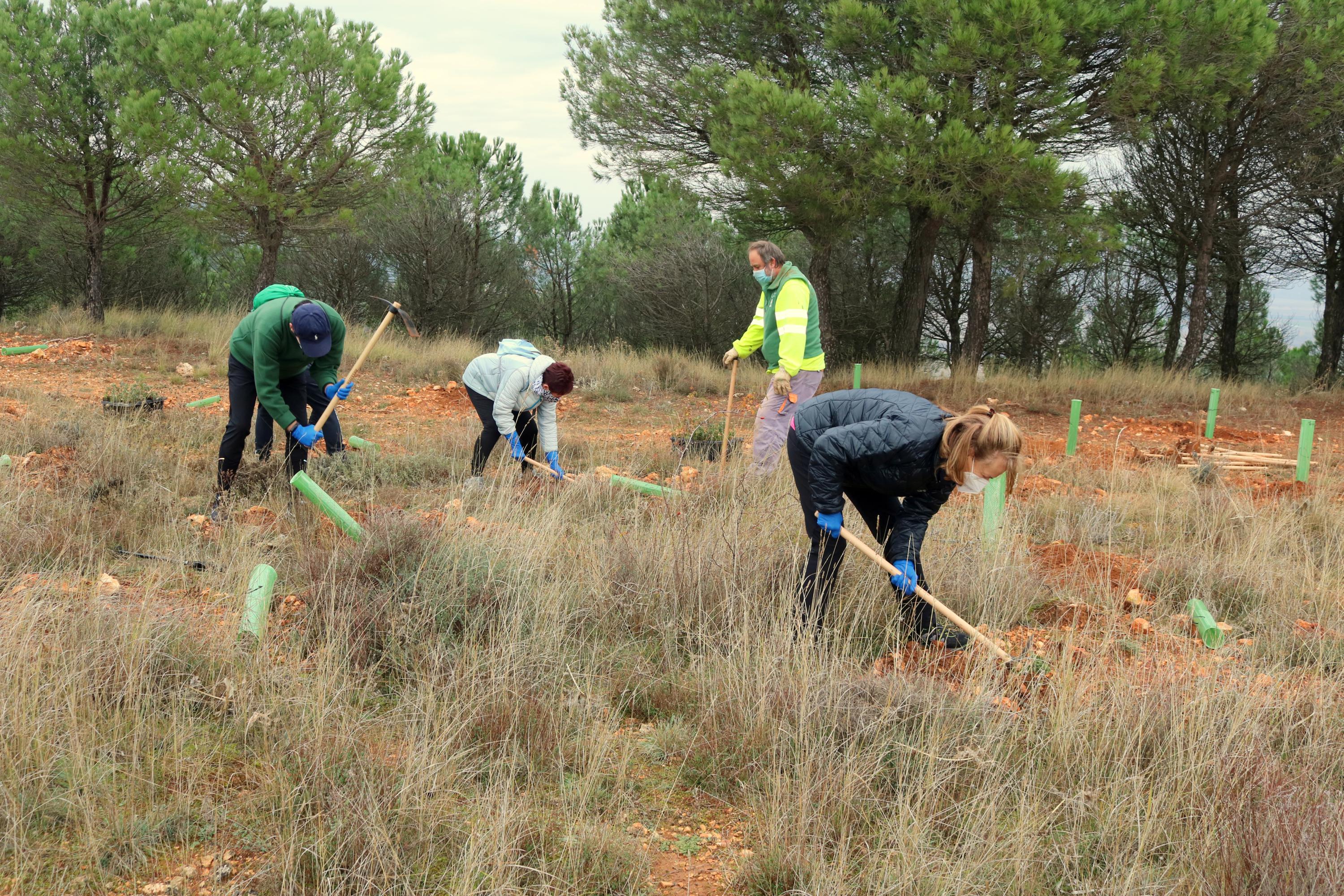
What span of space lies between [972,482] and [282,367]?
3847 millimetres

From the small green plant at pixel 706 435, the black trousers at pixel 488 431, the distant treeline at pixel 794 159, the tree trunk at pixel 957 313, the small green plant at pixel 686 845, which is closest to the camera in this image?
the small green plant at pixel 686 845

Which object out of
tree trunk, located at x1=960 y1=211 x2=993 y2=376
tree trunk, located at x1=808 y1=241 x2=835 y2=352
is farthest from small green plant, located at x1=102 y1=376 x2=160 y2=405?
tree trunk, located at x1=960 y1=211 x2=993 y2=376

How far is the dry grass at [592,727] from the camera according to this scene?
243 cm

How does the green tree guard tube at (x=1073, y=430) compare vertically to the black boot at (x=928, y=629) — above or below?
above

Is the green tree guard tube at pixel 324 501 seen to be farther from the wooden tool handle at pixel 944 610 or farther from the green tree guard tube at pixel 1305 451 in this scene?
the green tree guard tube at pixel 1305 451

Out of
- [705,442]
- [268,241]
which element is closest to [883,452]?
[705,442]

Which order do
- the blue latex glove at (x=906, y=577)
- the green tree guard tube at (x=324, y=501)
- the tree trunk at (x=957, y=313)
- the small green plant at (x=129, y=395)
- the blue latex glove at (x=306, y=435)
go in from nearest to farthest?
the blue latex glove at (x=906, y=577)
the green tree guard tube at (x=324, y=501)
the blue latex glove at (x=306, y=435)
the small green plant at (x=129, y=395)
the tree trunk at (x=957, y=313)

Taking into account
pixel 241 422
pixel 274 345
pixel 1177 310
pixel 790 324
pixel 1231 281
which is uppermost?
pixel 1231 281

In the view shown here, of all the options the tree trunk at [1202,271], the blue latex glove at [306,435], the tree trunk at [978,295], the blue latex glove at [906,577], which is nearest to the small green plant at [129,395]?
the blue latex glove at [306,435]

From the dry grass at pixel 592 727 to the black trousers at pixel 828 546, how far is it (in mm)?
135

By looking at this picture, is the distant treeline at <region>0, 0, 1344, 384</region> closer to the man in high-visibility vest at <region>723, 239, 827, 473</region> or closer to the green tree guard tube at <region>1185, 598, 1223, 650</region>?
the man in high-visibility vest at <region>723, 239, 827, 473</region>

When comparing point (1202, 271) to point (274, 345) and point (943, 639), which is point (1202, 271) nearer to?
point (943, 639)

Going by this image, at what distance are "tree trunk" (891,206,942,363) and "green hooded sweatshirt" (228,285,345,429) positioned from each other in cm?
1055

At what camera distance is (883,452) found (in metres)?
3.38
